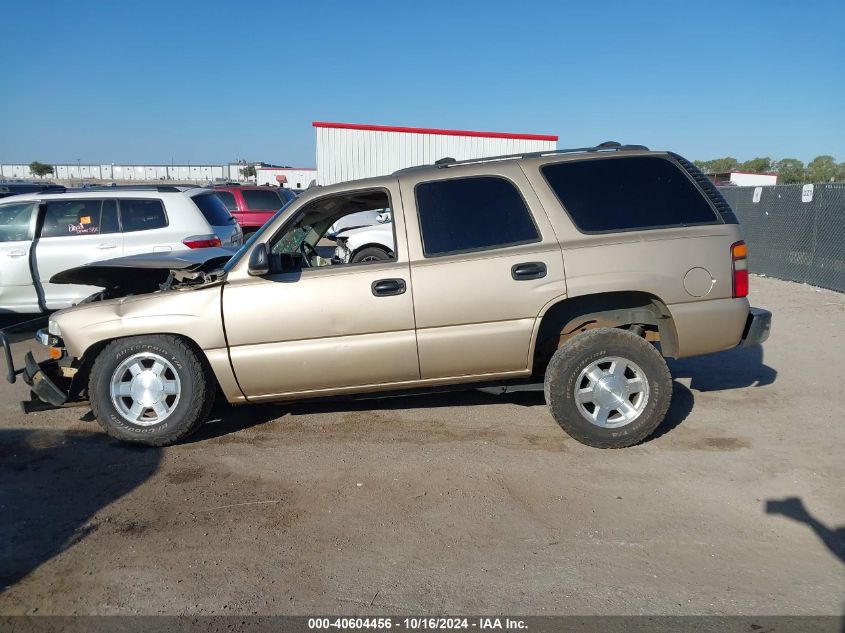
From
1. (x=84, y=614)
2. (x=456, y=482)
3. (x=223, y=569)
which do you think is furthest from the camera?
(x=456, y=482)

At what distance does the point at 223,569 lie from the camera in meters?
3.48

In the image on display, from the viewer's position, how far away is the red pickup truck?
16688 millimetres

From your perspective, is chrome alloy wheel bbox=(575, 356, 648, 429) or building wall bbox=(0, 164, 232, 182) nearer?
chrome alloy wheel bbox=(575, 356, 648, 429)

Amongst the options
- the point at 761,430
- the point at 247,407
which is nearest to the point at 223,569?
the point at 247,407

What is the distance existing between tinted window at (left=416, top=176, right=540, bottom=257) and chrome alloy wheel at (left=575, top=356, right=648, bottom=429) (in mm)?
1038

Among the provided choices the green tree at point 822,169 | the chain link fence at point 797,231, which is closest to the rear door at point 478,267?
the chain link fence at point 797,231

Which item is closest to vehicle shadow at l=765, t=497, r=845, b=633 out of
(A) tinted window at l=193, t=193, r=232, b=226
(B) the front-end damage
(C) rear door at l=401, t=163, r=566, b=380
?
(C) rear door at l=401, t=163, r=566, b=380

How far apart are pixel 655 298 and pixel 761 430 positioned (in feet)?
4.66

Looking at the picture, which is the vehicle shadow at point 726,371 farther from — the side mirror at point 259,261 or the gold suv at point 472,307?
the side mirror at point 259,261

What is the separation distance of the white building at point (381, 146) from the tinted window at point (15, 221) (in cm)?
1322

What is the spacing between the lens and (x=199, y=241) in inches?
354

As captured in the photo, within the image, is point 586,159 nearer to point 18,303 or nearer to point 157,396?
point 157,396

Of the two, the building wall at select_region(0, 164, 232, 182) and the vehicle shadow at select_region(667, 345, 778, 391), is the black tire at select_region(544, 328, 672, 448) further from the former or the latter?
the building wall at select_region(0, 164, 232, 182)

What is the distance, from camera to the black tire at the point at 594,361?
476cm
